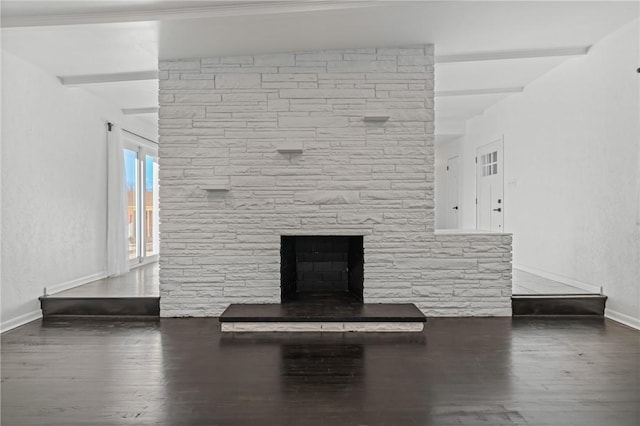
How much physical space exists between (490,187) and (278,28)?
5060mm

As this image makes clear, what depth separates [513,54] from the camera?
187 inches

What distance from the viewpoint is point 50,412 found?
245 centimetres

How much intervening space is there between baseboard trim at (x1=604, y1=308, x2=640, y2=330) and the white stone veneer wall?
94 cm

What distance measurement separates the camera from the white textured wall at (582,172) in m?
4.19

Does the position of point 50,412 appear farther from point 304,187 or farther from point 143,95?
point 143,95

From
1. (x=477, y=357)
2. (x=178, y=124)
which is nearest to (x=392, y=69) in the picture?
(x=178, y=124)

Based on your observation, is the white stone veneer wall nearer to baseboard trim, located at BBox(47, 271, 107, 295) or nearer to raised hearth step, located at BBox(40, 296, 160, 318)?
raised hearth step, located at BBox(40, 296, 160, 318)

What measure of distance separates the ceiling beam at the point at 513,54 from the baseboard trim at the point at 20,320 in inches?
190

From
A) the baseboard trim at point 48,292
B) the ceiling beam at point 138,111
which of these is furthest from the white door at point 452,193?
the baseboard trim at point 48,292

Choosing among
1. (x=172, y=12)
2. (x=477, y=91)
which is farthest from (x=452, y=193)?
(x=172, y=12)

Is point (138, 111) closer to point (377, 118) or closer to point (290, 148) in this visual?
point (290, 148)

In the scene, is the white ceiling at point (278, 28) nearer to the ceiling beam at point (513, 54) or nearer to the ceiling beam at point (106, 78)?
the ceiling beam at point (513, 54)

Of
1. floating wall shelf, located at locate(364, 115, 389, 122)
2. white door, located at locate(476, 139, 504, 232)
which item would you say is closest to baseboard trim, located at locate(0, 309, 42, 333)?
floating wall shelf, located at locate(364, 115, 389, 122)

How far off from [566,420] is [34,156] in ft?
16.6
